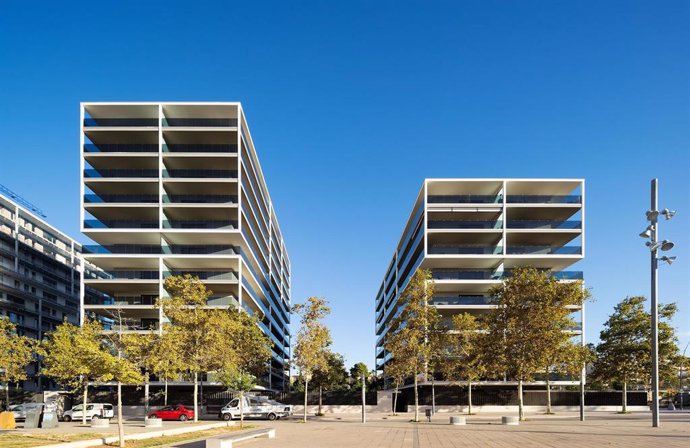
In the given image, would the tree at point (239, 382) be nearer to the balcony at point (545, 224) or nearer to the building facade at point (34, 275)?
the balcony at point (545, 224)

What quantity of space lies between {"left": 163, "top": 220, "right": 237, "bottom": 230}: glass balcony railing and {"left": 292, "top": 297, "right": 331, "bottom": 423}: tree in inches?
768

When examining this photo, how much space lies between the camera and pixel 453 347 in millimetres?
53750

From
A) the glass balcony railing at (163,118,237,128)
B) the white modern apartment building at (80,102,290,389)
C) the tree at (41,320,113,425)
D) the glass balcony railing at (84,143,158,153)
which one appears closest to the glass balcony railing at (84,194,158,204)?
the white modern apartment building at (80,102,290,389)

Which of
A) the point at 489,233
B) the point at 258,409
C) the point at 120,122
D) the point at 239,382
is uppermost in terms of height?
the point at 120,122

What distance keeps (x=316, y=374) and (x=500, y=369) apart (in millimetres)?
27746

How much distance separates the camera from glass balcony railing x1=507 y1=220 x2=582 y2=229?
217 ft

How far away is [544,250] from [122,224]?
48.2 meters

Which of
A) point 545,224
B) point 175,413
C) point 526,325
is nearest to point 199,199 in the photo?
point 175,413

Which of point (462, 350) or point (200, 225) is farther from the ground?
point (200, 225)

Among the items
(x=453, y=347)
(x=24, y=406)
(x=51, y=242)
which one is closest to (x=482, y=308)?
(x=453, y=347)

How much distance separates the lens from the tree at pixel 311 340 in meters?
44.8

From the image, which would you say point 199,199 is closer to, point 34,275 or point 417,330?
point 417,330

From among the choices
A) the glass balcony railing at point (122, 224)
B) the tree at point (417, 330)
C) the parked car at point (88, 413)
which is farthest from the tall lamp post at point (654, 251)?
the glass balcony railing at point (122, 224)

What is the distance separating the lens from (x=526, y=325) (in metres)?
37.7
